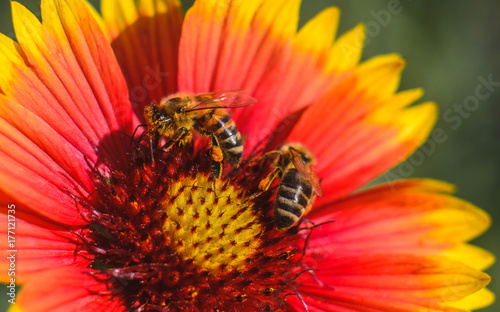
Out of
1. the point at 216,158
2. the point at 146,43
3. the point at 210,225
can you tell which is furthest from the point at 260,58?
the point at 210,225

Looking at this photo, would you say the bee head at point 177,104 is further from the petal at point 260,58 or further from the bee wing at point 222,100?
the petal at point 260,58

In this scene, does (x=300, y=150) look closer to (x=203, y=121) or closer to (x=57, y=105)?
(x=203, y=121)

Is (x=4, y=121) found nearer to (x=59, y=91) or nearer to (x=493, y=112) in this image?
(x=59, y=91)

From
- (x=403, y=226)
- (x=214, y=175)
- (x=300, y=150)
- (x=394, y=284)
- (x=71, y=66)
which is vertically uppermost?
(x=71, y=66)

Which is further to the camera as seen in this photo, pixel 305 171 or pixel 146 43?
pixel 146 43

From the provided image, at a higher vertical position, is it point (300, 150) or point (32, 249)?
point (300, 150)

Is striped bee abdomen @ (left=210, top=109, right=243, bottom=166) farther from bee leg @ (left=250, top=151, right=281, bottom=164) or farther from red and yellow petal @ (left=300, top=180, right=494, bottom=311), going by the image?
red and yellow petal @ (left=300, top=180, right=494, bottom=311)

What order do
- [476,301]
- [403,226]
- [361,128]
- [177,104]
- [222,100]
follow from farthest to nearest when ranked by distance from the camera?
1. [361,128]
2. [403,226]
3. [476,301]
4. [222,100]
5. [177,104]
